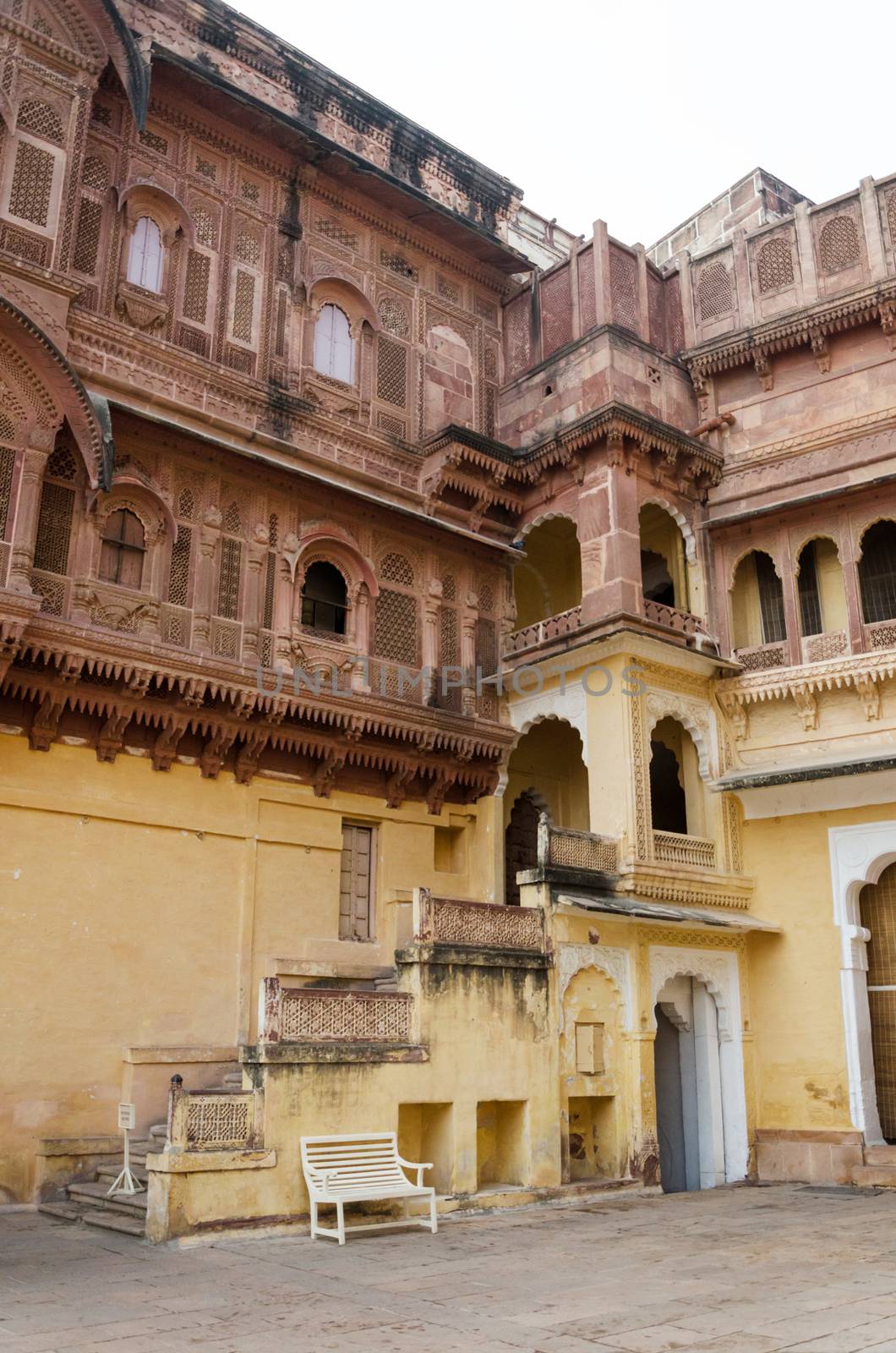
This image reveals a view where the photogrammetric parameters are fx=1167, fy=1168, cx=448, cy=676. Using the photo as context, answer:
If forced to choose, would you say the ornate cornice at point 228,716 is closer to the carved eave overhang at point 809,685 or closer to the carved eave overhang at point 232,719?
the carved eave overhang at point 232,719

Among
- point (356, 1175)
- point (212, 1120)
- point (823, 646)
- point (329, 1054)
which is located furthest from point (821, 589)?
point (212, 1120)

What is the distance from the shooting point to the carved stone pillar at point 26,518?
36.7 feet

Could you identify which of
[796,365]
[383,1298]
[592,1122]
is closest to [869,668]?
[796,365]

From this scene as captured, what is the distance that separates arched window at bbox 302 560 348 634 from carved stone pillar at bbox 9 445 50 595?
3.59m

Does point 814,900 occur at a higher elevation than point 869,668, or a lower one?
lower

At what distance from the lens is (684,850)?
14.4m

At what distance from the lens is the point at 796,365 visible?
15.9 meters

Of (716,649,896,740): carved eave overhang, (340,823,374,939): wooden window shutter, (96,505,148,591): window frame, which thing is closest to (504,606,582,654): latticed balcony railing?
(716,649,896,740): carved eave overhang

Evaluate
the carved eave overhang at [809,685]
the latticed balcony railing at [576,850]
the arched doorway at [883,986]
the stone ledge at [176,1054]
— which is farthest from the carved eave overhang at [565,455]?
the stone ledge at [176,1054]

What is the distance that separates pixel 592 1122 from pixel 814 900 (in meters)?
3.99

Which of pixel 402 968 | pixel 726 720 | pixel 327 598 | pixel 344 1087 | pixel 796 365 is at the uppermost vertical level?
pixel 796 365

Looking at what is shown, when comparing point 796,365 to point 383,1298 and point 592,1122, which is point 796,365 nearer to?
point 592,1122

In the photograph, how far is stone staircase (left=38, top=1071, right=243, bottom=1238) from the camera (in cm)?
954

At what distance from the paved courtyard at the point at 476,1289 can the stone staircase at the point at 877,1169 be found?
118 inches
